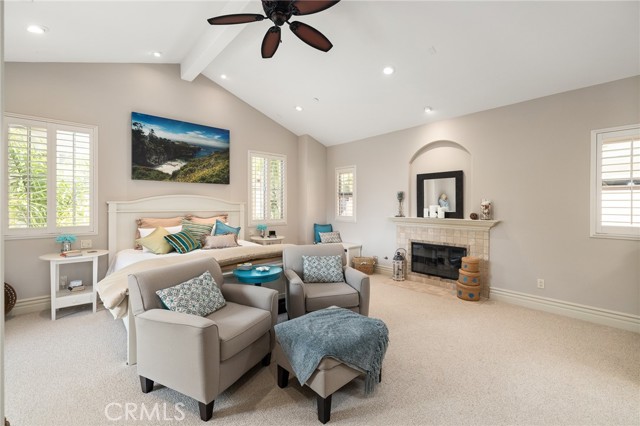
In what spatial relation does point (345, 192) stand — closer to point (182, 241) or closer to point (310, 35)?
point (182, 241)

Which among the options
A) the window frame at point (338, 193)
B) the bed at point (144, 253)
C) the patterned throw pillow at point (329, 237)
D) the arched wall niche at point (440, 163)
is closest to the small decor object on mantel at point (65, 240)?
the bed at point (144, 253)

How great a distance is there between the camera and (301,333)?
2213 mm

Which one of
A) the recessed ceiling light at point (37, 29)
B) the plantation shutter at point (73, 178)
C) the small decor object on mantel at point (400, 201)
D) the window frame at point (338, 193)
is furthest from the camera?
the window frame at point (338, 193)

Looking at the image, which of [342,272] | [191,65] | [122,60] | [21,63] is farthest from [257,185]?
[21,63]

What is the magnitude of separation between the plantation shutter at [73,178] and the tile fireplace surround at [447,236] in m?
4.95

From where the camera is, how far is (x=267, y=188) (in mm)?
6461

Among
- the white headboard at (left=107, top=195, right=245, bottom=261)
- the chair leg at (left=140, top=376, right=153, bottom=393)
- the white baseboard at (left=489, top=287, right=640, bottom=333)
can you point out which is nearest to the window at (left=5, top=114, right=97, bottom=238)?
the white headboard at (left=107, top=195, right=245, bottom=261)

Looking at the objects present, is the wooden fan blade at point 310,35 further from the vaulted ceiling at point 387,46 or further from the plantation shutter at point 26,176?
the plantation shutter at point 26,176

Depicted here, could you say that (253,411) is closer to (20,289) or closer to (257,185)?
(20,289)

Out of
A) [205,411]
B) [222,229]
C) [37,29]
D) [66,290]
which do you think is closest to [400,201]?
[222,229]

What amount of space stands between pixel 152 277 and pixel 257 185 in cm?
406

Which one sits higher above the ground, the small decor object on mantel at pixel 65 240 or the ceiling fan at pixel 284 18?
the ceiling fan at pixel 284 18

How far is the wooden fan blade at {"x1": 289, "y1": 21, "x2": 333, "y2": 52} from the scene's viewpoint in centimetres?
275

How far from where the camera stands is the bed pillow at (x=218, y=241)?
4.79m
